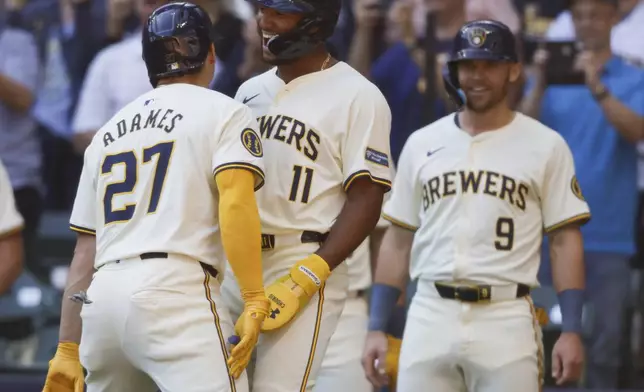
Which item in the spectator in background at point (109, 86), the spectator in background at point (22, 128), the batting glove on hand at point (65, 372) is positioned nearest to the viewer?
the batting glove on hand at point (65, 372)

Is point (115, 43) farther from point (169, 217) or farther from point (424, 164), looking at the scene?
point (169, 217)

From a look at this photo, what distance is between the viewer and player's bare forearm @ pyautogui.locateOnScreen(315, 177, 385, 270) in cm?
395

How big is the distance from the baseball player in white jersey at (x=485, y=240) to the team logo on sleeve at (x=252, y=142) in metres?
1.34

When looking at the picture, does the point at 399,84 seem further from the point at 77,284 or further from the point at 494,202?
the point at 77,284

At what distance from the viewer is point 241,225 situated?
12.1 ft

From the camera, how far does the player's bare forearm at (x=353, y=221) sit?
12.9 feet

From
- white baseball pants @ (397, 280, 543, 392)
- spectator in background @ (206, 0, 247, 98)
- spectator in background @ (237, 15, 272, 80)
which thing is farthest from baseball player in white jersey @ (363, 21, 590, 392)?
spectator in background @ (206, 0, 247, 98)

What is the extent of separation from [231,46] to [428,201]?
2.99m

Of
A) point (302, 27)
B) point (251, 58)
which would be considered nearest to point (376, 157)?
point (302, 27)

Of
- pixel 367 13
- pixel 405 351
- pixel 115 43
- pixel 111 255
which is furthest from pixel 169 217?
pixel 115 43

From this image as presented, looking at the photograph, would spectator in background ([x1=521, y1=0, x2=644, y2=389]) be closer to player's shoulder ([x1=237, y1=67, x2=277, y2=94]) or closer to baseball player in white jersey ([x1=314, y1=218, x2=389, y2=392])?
baseball player in white jersey ([x1=314, y1=218, x2=389, y2=392])

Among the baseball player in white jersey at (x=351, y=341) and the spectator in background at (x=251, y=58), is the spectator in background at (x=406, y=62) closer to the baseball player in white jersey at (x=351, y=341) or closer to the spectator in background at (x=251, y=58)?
the spectator in background at (x=251, y=58)

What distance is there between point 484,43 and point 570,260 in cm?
96

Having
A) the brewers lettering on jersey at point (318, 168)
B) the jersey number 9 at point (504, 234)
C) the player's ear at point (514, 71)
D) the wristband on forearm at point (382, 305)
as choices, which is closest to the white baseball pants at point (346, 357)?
the wristband on forearm at point (382, 305)
